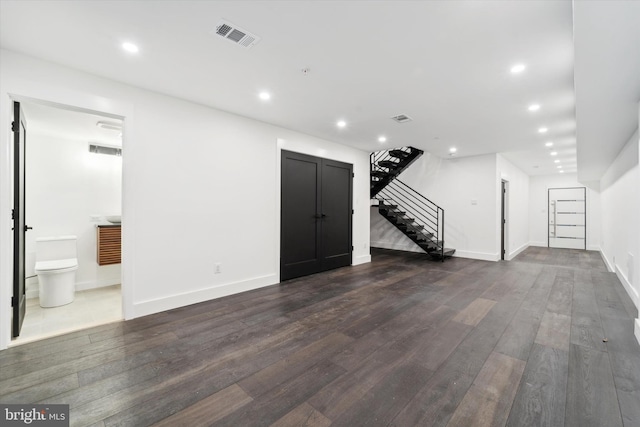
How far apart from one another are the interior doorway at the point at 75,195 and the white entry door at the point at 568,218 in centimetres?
1215

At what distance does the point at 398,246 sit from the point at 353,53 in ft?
21.4

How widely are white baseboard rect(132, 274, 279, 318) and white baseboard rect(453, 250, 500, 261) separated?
5.00m

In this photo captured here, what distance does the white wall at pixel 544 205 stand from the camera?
8.71 m

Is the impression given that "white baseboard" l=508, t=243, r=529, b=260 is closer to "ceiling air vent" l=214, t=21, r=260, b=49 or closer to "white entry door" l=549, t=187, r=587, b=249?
"white entry door" l=549, t=187, r=587, b=249

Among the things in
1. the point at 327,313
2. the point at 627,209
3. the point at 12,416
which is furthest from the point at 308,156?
the point at 627,209

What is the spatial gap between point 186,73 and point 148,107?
0.74 m

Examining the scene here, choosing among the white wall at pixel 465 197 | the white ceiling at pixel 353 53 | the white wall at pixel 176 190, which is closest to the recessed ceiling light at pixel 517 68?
the white ceiling at pixel 353 53

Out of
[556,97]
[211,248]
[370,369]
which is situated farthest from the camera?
[211,248]

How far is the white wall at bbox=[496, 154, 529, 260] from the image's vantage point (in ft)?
23.2

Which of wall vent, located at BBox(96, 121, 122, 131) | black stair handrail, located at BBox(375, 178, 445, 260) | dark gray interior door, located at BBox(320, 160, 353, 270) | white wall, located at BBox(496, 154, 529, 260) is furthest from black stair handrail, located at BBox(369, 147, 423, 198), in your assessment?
wall vent, located at BBox(96, 121, 122, 131)

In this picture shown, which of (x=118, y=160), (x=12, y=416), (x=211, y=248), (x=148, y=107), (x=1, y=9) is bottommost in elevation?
(x=12, y=416)

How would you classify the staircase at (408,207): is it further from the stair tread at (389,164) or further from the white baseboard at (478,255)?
the white baseboard at (478,255)

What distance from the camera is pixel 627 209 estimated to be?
4195 mm

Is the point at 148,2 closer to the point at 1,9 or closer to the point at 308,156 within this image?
the point at 1,9
